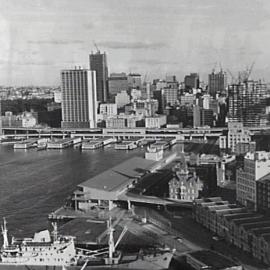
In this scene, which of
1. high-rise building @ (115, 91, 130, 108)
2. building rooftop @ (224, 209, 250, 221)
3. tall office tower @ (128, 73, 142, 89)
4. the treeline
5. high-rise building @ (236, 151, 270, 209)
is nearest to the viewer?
building rooftop @ (224, 209, 250, 221)

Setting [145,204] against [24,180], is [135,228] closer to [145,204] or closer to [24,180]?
[145,204]

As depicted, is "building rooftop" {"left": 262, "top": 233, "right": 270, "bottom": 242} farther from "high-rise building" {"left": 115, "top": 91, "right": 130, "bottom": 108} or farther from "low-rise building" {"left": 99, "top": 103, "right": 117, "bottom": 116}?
"high-rise building" {"left": 115, "top": 91, "right": 130, "bottom": 108}

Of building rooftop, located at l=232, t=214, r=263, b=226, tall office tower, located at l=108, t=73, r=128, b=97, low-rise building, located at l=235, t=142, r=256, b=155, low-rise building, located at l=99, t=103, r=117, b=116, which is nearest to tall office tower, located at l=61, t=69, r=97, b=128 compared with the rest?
low-rise building, located at l=99, t=103, r=117, b=116

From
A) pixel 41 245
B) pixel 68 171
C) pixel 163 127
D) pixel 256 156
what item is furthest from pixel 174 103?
pixel 41 245

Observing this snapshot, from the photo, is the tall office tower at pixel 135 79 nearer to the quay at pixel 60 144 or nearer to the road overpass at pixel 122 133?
the road overpass at pixel 122 133

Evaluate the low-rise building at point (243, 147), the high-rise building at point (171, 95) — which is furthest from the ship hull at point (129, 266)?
the high-rise building at point (171, 95)
